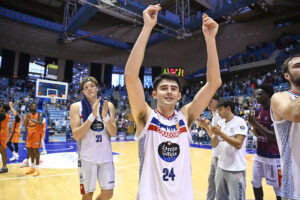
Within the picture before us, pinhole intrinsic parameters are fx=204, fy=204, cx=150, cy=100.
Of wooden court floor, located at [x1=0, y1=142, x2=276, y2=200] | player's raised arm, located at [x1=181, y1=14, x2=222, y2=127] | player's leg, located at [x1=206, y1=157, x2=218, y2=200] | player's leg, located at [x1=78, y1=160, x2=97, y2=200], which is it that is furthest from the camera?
wooden court floor, located at [x1=0, y1=142, x2=276, y2=200]

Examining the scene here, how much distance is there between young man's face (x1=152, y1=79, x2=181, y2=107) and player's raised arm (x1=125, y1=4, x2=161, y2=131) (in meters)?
0.16

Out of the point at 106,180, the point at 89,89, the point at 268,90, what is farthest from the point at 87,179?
the point at 268,90

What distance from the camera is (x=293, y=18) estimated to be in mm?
18906

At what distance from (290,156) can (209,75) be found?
955 mm

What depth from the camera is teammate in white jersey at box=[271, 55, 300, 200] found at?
1.65m

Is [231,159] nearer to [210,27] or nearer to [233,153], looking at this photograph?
[233,153]

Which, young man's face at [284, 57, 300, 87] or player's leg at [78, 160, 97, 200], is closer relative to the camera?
young man's face at [284, 57, 300, 87]

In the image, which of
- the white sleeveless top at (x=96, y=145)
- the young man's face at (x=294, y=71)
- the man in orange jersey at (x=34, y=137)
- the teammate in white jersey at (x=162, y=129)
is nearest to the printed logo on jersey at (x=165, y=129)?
the teammate in white jersey at (x=162, y=129)

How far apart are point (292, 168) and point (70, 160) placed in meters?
7.33

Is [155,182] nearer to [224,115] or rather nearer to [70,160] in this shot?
[224,115]

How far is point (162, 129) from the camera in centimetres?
169

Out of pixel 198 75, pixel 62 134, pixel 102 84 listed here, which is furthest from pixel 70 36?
pixel 198 75

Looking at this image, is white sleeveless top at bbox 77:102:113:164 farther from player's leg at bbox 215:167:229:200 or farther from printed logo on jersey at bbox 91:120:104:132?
player's leg at bbox 215:167:229:200

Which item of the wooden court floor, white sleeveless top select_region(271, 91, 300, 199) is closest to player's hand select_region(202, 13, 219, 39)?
white sleeveless top select_region(271, 91, 300, 199)
